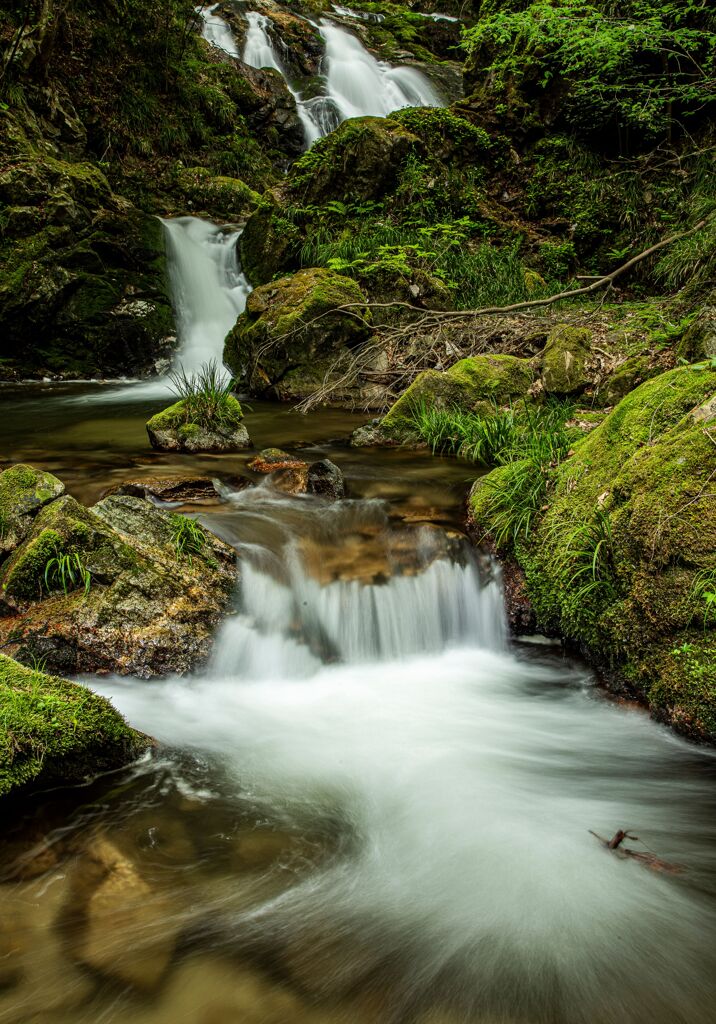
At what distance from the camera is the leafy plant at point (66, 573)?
378 cm

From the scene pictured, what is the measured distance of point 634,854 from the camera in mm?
2502

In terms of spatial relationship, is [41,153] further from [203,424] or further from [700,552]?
[700,552]

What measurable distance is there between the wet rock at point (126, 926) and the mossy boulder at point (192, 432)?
4912mm

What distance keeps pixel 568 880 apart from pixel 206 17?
27111mm

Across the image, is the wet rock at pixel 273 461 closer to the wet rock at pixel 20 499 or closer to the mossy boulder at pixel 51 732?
the wet rock at pixel 20 499

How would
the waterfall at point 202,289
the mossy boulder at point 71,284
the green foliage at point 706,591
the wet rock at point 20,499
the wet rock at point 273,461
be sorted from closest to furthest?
the green foliage at point 706,591, the wet rock at point 20,499, the wet rock at point 273,461, the mossy boulder at point 71,284, the waterfall at point 202,289

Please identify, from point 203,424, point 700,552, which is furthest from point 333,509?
point 700,552

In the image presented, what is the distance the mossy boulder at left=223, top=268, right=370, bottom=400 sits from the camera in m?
9.51

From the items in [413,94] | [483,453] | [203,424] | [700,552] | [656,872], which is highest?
[413,94]

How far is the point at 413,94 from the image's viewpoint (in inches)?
835

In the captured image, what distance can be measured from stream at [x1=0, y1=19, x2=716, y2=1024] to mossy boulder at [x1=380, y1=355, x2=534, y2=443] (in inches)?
86.0

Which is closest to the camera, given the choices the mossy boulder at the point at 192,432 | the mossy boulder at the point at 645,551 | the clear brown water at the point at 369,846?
the clear brown water at the point at 369,846

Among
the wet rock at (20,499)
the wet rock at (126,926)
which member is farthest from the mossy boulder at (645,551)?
the wet rock at (20,499)

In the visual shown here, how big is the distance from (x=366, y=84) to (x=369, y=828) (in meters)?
24.3
